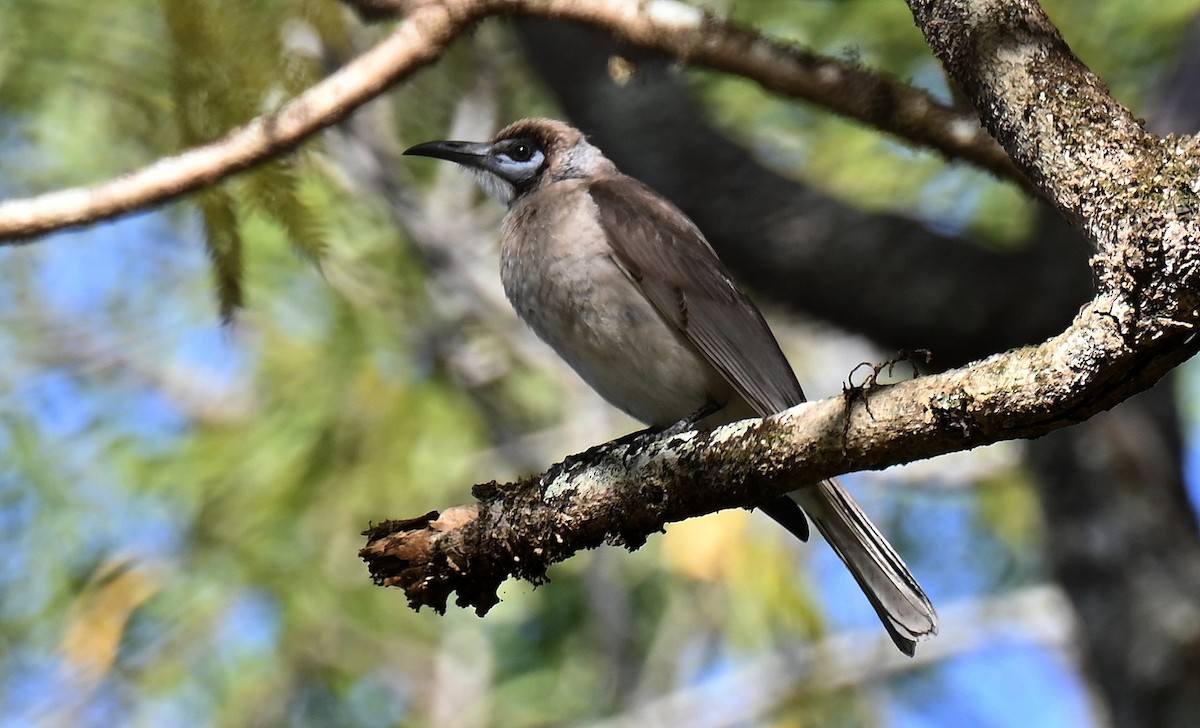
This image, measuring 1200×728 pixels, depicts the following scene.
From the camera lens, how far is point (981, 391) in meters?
2.72

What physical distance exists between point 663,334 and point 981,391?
7.09ft

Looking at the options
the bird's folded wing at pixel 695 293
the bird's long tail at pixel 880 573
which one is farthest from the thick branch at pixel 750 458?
the bird's long tail at pixel 880 573

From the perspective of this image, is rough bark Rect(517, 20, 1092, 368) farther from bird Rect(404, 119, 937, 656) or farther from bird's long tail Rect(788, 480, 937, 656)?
bird's long tail Rect(788, 480, 937, 656)

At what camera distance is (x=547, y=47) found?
26.0ft

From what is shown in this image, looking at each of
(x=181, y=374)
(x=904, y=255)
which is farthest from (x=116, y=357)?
(x=904, y=255)

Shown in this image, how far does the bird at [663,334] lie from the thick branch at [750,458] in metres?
0.57

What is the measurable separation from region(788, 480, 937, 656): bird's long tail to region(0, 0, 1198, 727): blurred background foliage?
8.63 feet

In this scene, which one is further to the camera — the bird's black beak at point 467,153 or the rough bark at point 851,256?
the rough bark at point 851,256

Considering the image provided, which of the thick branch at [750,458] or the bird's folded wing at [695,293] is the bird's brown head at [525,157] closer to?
the bird's folded wing at [695,293]

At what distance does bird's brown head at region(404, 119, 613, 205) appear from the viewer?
234 inches

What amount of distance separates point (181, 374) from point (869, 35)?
18.3 ft

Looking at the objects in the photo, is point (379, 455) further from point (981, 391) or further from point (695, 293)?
point (981, 391)

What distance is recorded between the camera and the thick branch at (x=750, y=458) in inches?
104

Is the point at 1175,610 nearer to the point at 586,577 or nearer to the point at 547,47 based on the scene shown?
the point at 586,577
